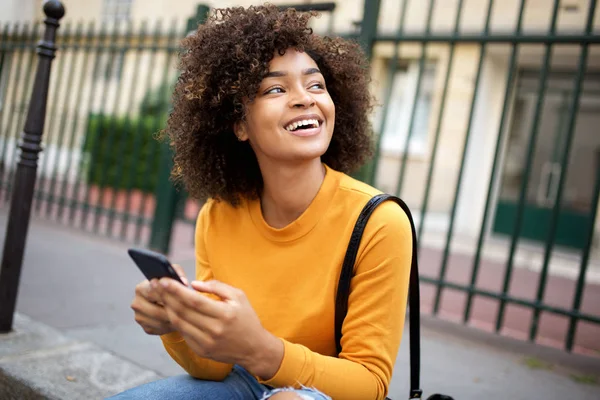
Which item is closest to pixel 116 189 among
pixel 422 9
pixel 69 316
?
pixel 69 316

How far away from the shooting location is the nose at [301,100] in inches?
63.2

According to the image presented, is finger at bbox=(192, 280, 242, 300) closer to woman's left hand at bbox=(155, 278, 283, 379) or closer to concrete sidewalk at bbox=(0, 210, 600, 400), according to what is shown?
woman's left hand at bbox=(155, 278, 283, 379)

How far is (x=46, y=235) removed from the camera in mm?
5406

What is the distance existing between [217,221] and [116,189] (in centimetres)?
404

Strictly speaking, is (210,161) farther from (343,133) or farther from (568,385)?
(568,385)

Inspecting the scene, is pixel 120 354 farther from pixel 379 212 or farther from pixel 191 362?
pixel 379 212

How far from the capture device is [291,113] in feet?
5.28

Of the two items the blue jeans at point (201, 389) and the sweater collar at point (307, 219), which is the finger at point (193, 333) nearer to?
the blue jeans at point (201, 389)

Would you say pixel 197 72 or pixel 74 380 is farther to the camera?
pixel 74 380

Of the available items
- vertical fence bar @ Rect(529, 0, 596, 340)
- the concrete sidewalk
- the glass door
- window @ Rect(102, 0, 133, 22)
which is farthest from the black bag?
window @ Rect(102, 0, 133, 22)

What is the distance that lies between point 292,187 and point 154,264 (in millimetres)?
596

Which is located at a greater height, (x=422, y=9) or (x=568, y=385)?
(x=422, y=9)

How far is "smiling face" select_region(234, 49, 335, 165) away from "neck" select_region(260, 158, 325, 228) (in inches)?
1.3

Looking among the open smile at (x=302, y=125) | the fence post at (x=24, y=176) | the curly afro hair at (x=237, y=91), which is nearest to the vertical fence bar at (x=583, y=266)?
the curly afro hair at (x=237, y=91)
